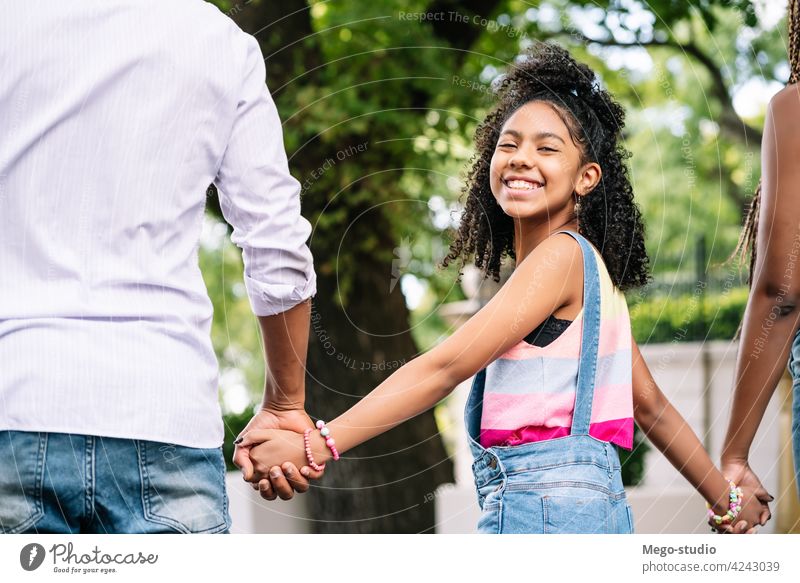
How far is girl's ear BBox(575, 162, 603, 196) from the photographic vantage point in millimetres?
2877

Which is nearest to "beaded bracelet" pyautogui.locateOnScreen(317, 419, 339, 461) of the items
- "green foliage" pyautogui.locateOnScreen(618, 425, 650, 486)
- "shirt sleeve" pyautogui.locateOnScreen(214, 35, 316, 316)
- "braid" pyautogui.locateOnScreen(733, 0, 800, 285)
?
"shirt sleeve" pyautogui.locateOnScreen(214, 35, 316, 316)

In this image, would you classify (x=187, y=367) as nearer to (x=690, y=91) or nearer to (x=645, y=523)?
(x=645, y=523)

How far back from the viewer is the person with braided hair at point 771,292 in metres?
2.87

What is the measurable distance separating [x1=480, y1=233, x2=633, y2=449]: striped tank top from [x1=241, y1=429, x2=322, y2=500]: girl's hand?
429mm

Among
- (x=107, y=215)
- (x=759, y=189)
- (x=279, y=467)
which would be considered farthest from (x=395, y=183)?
(x=107, y=215)

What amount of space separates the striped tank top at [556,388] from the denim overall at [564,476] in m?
0.02

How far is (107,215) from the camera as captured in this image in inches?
85.4

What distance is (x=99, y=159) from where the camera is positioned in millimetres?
2189

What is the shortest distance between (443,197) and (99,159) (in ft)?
13.0

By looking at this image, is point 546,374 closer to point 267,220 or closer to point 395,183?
point 267,220

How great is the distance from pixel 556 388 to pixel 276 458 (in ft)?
2.22

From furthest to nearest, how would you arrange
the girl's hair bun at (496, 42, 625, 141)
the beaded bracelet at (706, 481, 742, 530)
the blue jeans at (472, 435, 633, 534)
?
the beaded bracelet at (706, 481, 742, 530), the girl's hair bun at (496, 42, 625, 141), the blue jeans at (472, 435, 633, 534)

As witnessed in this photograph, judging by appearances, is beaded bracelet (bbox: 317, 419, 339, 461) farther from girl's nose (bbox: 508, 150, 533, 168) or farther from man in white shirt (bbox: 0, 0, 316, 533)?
girl's nose (bbox: 508, 150, 533, 168)
